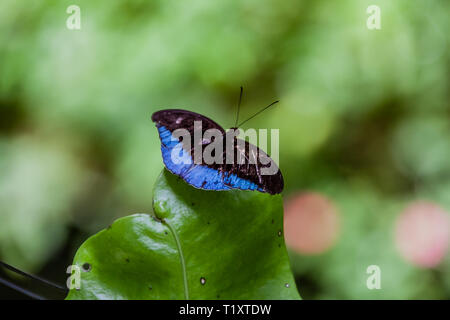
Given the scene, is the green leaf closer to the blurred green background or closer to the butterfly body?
the butterfly body

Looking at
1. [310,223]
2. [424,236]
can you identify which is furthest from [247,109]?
[424,236]

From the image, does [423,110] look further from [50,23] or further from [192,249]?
[50,23]

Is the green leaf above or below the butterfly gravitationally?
below

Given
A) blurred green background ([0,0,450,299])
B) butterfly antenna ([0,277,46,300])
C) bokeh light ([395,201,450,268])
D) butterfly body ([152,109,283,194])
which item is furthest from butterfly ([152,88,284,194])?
bokeh light ([395,201,450,268])

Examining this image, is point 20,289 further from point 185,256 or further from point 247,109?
point 247,109

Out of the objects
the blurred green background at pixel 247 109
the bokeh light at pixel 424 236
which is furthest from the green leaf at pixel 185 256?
the bokeh light at pixel 424 236

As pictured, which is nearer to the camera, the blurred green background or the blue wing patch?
the blue wing patch

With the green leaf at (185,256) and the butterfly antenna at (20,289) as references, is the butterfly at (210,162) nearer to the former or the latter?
the green leaf at (185,256)

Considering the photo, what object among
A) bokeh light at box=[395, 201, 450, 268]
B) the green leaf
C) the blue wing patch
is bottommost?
bokeh light at box=[395, 201, 450, 268]

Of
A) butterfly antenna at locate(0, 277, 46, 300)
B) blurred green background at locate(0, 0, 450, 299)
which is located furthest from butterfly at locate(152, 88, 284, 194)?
blurred green background at locate(0, 0, 450, 299)
